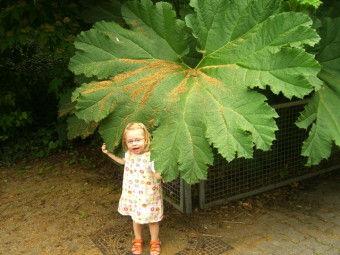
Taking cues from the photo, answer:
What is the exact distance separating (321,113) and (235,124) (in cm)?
91

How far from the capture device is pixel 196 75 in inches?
137

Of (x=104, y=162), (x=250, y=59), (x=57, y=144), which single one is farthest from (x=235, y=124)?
(x=57, y=144)

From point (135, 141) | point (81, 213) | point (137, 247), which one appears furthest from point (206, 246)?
point (81, 213)

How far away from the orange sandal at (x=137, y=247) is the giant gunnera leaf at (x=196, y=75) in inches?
30.6

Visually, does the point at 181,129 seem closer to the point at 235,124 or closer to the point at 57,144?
the point at 235,124

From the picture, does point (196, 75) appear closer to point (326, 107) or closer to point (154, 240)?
point (326, 107)

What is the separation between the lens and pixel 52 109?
6246mm

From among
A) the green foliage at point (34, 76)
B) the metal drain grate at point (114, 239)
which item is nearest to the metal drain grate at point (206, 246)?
the metal drain grate at point (114, 239)

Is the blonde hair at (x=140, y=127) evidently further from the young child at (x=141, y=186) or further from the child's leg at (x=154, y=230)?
the child's leg at (x=154, y=230)

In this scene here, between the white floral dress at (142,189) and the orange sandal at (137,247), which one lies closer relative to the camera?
the white floral dress at (142,189)

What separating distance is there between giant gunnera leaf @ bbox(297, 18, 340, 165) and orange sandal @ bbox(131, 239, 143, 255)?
1367 mm

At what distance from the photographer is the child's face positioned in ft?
10.9

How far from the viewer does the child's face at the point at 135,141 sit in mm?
3330

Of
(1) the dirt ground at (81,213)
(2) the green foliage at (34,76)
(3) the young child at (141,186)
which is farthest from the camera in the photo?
(2) the green foliage at (34,76)
